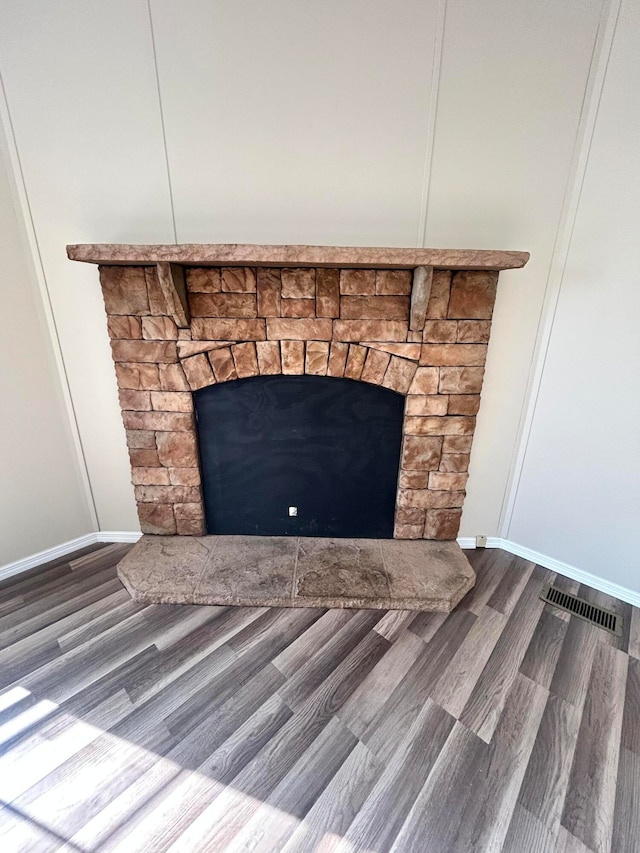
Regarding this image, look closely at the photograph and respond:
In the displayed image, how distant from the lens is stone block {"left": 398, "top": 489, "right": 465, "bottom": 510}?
80.4 inches

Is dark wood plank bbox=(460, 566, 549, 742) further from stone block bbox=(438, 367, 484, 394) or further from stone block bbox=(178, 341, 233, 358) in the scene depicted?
stone block bbox=(178, 341, 233, 358)

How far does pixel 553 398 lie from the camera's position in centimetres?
187

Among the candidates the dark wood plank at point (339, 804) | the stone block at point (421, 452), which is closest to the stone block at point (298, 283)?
the stone block at point (421, 452)

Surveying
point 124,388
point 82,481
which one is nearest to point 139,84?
point 124,388

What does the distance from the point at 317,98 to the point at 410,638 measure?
2.47m

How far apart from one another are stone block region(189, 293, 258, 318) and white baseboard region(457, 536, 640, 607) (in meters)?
1.86

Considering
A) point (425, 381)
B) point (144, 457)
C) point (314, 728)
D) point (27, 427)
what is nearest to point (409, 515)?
point (425, 381)

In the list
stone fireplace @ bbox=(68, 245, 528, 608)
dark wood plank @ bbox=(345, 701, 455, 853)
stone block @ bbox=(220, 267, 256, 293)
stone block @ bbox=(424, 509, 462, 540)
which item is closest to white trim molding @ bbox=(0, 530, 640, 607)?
stone block @ bbox=(424, 509, 462, 540)

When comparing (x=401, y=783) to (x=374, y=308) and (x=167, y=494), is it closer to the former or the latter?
(x=167, y=494)

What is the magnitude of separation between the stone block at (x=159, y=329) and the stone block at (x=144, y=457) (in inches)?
24.8

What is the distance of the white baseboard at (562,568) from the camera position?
6.02ft

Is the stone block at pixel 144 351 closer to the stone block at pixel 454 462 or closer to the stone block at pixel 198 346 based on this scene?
the stone block at pixel 198 346

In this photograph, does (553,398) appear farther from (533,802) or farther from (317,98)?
(317,98)

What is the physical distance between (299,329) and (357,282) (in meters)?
0.36
